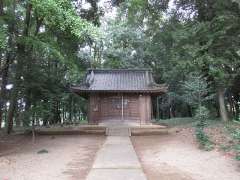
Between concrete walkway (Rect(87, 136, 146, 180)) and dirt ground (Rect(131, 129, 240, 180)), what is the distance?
463mm

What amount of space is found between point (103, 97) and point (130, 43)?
1460 centimetres

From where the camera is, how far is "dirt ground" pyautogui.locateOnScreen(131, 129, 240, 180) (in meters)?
9.44

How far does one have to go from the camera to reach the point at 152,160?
12.2 metres

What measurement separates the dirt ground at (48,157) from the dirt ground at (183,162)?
219 centimetres

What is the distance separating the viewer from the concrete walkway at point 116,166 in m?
8.56

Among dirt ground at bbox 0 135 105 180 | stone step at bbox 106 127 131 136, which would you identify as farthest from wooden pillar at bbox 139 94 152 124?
dirt ground at bbox 0 135 105 180

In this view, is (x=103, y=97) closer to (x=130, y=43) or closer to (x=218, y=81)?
(x=218, y=81)

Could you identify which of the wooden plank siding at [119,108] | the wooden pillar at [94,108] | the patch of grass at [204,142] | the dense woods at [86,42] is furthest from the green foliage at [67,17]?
the wooden plank siding at [119,108]

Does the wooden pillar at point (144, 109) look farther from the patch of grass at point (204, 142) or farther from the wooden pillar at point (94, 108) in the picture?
the patch of grass at point (204, 142)

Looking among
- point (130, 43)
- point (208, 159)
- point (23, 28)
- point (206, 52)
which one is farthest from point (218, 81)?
point (130, 43)

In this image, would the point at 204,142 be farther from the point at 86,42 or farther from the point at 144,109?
the point at 144,109

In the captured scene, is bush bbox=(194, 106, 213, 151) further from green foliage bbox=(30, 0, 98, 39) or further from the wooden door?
the wooden door

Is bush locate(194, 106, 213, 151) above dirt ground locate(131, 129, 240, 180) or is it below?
above

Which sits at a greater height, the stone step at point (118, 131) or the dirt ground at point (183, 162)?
the stone step at point (118, 131)
